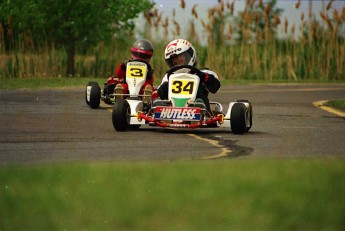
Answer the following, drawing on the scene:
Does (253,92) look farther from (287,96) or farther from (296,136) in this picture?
(296,136)

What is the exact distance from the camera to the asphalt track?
12.8 metres

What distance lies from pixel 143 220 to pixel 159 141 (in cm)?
661

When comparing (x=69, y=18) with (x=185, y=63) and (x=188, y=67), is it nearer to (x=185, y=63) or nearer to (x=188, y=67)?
(x=185, y=63)

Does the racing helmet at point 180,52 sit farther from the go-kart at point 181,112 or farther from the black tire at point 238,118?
the black tire at point 238,118

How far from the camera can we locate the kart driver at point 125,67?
21.0 m

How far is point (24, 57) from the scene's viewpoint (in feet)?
118

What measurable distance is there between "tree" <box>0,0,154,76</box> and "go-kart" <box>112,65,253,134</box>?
19474 millimetres

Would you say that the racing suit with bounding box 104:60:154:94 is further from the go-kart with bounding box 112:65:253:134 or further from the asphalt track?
the go-kart with bounding box 112:65:253:134

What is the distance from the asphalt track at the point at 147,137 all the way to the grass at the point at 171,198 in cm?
169

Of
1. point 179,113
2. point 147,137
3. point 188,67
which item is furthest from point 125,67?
point 147,137

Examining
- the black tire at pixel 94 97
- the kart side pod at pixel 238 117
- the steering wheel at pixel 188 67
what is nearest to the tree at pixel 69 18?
the black tire at pixel 94 97

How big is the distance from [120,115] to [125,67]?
5233 mm

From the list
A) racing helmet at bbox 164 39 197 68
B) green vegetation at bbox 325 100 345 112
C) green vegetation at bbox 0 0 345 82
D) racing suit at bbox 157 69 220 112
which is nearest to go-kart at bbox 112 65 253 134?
racing suit at bbox 157 69 220 112

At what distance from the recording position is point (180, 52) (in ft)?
56.7
